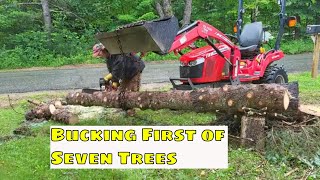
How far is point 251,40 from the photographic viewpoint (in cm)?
825

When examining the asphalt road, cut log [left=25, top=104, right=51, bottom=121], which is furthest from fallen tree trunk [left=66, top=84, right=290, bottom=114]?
the asphalt road

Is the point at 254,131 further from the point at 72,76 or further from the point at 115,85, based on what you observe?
the point at 72,76

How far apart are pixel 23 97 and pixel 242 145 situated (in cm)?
691

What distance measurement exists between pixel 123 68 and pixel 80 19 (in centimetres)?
1396

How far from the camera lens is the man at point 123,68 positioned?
7.50m

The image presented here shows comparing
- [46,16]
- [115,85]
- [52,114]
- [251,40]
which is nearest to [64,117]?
[52,114]

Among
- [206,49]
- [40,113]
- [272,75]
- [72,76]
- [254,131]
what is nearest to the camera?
[254,131]

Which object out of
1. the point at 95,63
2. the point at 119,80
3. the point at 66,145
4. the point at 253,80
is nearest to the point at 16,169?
the point at 66,145

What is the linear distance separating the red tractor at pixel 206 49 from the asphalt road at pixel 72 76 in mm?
4409

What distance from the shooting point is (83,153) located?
15.9ft

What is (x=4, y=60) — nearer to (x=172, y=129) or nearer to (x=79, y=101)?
(x=79, y=101)

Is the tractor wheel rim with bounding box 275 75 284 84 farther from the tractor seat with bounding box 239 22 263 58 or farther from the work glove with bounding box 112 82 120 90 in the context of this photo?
the work glove with bounding box 112 82 120 90

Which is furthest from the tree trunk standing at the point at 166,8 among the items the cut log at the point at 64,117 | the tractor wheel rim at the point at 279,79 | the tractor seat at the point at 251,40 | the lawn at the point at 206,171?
the lawn at the point at 206,171

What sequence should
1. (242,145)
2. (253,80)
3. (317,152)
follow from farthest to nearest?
(253,80) → (242,145) → (317,152)
